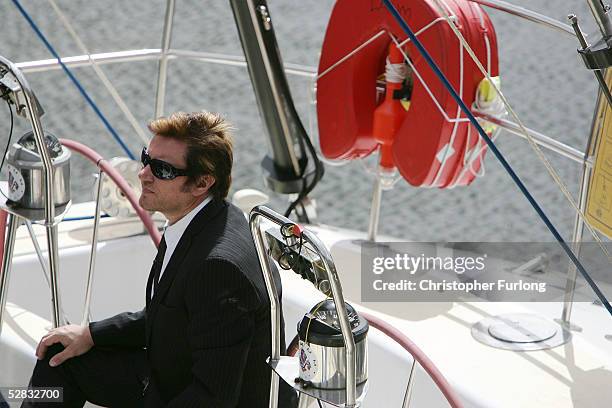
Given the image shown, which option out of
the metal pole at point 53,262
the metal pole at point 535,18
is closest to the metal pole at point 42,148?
the metal pole at point 53,262

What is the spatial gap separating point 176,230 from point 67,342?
298 millimetres

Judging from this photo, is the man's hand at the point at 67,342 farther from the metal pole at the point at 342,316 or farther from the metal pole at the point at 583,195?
the metal pole at the point at 583,195

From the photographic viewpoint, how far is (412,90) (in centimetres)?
252

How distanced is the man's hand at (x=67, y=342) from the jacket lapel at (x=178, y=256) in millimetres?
193

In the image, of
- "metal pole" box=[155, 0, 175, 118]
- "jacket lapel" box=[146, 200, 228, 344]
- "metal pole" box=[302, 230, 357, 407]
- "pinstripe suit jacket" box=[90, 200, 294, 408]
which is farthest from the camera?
"metal pole" box=[155, 0, 175, 118]

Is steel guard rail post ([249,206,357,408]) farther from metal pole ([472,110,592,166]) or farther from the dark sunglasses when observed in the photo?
metal pole ([472,110,592,166])

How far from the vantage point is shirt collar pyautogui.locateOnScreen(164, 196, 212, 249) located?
169 centimetres

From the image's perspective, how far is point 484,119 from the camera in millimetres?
2338

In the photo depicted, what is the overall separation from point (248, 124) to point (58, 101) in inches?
55.6

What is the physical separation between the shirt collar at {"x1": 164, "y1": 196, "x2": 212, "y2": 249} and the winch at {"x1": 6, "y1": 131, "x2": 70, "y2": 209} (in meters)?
0.28

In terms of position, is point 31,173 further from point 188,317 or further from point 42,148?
point 188,317

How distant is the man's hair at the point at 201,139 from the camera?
1.67 metres

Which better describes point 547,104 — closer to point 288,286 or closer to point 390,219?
point 390,219

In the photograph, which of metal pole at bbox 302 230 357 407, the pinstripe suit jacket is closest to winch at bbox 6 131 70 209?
the pinstripe suit jacket
